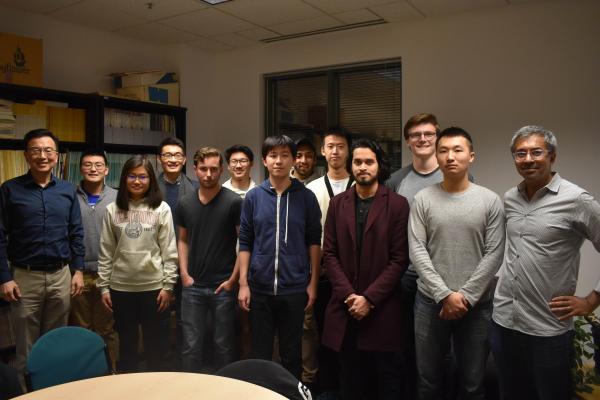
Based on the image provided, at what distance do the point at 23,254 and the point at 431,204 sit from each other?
234 cm

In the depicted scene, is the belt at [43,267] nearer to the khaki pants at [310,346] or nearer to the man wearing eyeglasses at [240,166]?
the man wearing eyeglasses at [240,166]

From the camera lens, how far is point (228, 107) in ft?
18.0

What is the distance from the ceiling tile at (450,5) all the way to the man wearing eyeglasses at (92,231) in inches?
110

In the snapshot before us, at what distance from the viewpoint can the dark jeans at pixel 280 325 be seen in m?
2.54

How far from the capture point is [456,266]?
218cm

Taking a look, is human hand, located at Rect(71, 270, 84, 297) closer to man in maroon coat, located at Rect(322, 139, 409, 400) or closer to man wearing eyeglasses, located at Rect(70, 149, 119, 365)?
man wearing eyeglasses, located at Rect(70, 149, 119, 365)

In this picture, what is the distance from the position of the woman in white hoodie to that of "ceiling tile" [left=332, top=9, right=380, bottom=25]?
2.32 metres

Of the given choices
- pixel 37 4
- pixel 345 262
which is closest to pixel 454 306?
pixel 345 262

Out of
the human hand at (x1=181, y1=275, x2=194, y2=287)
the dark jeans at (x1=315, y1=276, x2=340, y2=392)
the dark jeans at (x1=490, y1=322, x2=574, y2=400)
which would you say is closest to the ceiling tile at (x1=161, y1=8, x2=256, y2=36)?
the human hand at (x1=181, y1=275, x2=194, y2=287)

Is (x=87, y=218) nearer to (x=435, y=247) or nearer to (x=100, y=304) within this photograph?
(x=100, y=304)

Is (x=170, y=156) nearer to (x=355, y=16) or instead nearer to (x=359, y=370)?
(x=359, y=370)

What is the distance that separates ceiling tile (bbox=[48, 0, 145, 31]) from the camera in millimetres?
3891

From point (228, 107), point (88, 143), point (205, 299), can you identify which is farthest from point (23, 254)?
point (228, 107)

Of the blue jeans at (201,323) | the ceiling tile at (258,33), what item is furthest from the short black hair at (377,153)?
the ceiling tile at (258,33)
